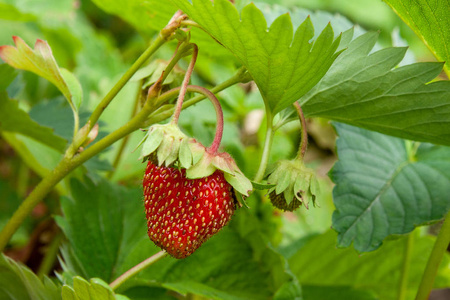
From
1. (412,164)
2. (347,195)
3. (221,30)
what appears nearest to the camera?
(221,30)

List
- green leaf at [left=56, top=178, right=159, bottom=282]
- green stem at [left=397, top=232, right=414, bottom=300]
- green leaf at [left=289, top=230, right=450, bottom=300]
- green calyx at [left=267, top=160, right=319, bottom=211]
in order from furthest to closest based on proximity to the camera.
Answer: green leaf at [left=289, top=230, right=450, bottom=300] → green stem at [left=397, top=232, right=414, bottom=300] → green leaf at [left=56, top=178, right=159, bottom=282] → green calyx at [left=267, top=160, right=319, bottom=211]

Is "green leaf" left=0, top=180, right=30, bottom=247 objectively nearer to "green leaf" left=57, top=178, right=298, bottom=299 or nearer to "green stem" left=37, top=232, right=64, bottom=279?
"green stem" left=37, top=232, right=64, bottom=279

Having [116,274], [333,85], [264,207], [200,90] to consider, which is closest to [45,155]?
[116,274]

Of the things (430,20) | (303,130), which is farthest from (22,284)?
(430,20)

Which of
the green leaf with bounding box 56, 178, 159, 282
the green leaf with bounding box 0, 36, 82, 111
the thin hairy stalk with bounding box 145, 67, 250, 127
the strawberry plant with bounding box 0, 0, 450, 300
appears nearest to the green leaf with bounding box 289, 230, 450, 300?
the strawberry plant with bounding box 0, 0, 450, 300

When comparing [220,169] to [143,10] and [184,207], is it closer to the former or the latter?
[184,207]

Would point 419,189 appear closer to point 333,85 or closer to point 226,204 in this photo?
point 333,85

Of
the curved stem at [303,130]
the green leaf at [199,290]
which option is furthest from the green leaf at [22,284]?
the curved stem at [303,130]
